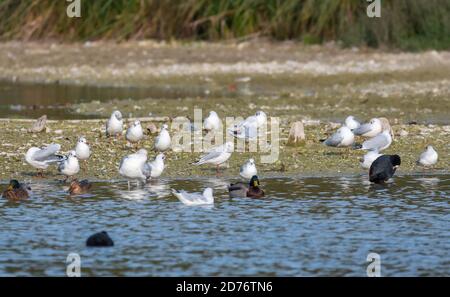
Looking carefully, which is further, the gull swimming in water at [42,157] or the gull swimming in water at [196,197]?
the gull swimming in water at [42,157]

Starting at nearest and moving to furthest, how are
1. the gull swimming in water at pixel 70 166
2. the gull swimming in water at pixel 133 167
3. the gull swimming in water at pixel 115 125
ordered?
the gull swimming in water at pixel 133 167, the gull swimming in water at pixel 70 166, the gull swimming in water at pixel 115 125

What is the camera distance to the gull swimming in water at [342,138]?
52.5 ft

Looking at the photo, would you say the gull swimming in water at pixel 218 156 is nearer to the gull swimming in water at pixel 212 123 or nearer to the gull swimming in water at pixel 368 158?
the gull swimming in water at pixel 368 158

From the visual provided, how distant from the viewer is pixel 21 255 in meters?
10.9

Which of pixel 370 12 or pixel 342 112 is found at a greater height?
pixel 370 12

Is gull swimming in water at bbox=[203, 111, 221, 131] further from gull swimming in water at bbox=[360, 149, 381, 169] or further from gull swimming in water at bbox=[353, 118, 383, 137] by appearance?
gull swimming in water at bbox=[360, 149, 381, 169]

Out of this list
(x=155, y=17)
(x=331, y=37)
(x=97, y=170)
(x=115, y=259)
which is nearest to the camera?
(x=115, y=259)

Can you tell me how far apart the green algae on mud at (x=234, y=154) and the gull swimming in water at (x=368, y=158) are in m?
0.23

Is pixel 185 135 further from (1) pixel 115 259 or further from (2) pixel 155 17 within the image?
(2) pixel 155 17

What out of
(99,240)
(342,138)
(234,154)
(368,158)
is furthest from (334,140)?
(99,240)

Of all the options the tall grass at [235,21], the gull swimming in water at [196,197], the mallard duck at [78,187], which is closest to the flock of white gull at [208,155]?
the gull swimming in water at [196,197]

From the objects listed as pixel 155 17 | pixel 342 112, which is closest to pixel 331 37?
pixel 155 17
